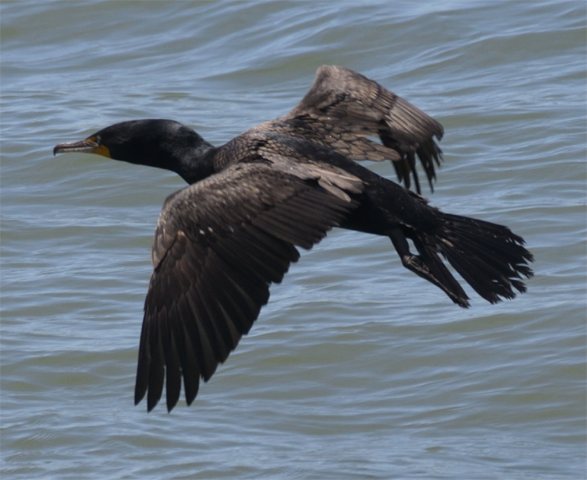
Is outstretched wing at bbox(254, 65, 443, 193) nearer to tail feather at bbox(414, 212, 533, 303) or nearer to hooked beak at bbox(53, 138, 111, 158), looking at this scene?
tail feather at bbox(414, 212, 533, 303)

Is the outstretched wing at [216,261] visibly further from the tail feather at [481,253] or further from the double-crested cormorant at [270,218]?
the tail feather at [481,253]

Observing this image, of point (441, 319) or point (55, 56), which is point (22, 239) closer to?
point (441, 319)

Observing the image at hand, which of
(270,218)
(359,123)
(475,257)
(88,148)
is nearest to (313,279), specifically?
(359,123)

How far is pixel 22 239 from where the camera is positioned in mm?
8227

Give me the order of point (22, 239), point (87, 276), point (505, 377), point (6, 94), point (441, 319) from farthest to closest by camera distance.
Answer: point (6, 94), point (22, 239), point (87, 276), point (441, 319), point (505, 377)

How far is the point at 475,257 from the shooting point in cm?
540

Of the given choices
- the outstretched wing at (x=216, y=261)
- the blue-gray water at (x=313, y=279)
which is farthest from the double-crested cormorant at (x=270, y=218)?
the blue-gray water at (x=313, y=279)

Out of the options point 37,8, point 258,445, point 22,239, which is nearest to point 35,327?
point 22,239

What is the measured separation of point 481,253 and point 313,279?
84.5 inches

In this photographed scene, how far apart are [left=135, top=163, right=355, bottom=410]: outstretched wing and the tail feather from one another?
2.37 ft

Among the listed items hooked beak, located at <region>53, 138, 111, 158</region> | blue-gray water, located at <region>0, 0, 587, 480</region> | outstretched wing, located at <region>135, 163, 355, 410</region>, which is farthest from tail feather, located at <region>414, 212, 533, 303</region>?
hooked beak, located at <region>53, 138, 111, 158</region>

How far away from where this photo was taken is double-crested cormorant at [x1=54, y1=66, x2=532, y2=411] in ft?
15.3

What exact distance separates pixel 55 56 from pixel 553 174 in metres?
5.50

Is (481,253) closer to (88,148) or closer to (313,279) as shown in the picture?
(88,148)
